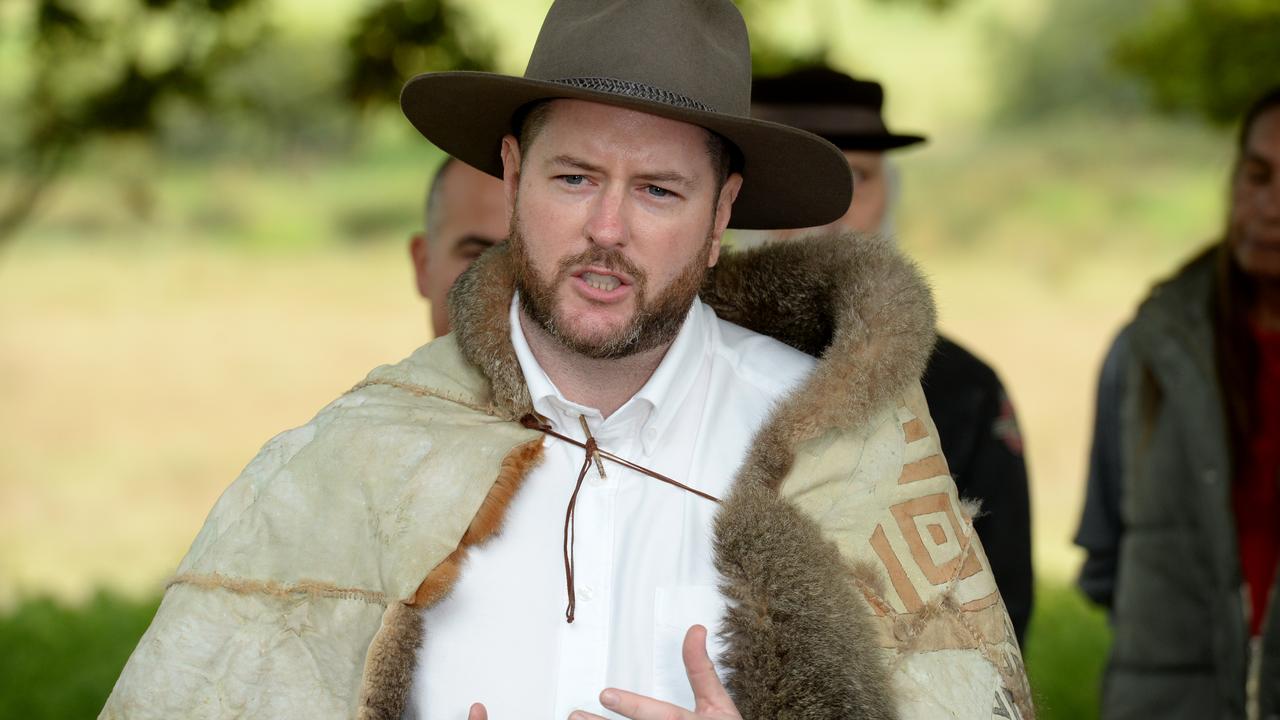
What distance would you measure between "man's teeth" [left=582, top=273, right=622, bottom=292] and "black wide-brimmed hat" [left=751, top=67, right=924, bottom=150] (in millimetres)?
1749

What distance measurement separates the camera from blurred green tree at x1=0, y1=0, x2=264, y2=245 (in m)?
5.04

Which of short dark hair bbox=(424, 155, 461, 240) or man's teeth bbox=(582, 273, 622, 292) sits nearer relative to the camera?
man's teeth bbox=(582, 273, 622, 292)

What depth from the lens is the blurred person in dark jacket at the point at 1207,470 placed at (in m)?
4.22

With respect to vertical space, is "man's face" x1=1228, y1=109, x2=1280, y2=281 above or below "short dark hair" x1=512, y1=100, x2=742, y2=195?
above

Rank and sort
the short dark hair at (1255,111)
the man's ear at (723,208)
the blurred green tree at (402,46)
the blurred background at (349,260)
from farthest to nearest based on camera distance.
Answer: the blurred background at (349,260), the blurred green tree at (402,46), the short dark hair at (1255,111), the man's ear at (723,208)

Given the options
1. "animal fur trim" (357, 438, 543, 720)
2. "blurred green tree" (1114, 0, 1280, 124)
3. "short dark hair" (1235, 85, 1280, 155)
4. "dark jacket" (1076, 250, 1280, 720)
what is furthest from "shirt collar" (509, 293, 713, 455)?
"blurred green tree" (1114, 0, 1280, 124)

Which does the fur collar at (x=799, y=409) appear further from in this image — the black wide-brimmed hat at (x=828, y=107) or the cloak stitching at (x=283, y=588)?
the black wide-brimmed hat at (x=828, y=107)

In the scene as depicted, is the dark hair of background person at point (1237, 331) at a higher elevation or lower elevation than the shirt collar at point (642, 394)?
higher

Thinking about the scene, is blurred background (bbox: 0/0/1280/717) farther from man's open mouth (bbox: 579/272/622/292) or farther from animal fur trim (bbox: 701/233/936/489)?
man's open mouth (bbox: 579/272/622/292)

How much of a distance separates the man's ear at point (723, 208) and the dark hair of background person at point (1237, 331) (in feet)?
7.14

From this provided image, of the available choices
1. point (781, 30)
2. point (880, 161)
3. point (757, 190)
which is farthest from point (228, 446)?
point (757, 190)

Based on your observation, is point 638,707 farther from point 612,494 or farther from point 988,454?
point 988,454

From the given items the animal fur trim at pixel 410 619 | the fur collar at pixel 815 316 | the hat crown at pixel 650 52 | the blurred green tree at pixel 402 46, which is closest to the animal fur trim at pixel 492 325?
the fur collar at pixel 815 316

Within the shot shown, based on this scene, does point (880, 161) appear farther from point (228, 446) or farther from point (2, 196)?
point (2, 196)
